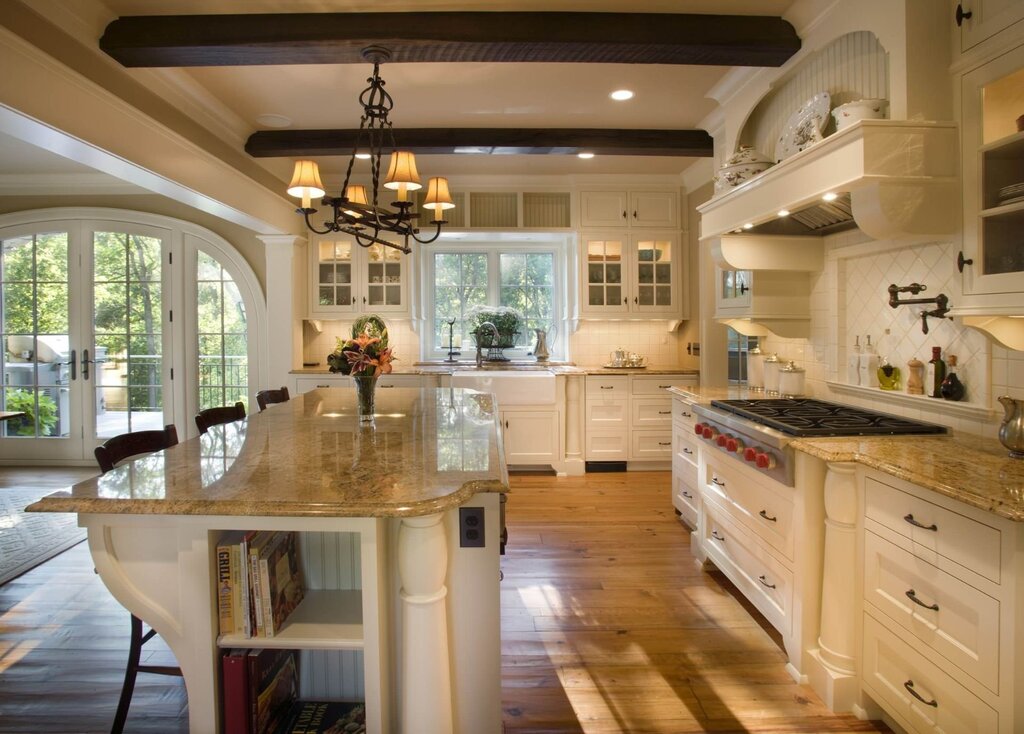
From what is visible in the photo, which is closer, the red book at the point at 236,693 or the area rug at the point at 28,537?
the red book at the point at 236,693

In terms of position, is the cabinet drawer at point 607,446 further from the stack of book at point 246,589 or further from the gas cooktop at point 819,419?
the stack of book at point 246,589

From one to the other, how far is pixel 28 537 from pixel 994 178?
504 centimetres

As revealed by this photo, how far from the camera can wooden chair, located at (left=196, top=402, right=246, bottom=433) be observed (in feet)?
8.47

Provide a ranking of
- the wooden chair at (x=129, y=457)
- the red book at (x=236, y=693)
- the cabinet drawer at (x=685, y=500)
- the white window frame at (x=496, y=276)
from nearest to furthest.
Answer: the red book at (x=236, y=693) → the wooden chair at (x=129, y=457) → the cabinet drawer at (x=685, y=500) → the white window frame at (x=496, y=276)

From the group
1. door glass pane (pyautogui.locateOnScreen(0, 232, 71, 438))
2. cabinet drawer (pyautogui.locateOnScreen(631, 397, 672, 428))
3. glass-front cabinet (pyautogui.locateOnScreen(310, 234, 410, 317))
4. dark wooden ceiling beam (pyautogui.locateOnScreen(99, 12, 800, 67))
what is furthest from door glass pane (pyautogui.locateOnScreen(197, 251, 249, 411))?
cabinet drawer (pyautogui.locateOnScreen(631, 397, 672, 428))

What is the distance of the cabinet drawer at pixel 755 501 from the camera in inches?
81.4

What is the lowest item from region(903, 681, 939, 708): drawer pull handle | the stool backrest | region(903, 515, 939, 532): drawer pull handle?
region(903, 681, 939, 708): drawer pull handle

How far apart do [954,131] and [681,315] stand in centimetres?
333

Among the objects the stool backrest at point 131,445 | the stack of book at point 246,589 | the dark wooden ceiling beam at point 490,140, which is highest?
the dark wooden ceiling beam at point 490,140

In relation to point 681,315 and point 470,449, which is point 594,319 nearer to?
point 681,315

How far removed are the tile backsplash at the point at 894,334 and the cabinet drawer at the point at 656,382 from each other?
5.56ft

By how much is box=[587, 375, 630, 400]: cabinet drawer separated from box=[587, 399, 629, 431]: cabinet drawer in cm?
7

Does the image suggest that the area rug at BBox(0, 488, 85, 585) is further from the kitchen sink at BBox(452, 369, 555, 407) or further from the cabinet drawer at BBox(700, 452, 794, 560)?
the cabinet drawer at BBox(700, 452, 794, 560)

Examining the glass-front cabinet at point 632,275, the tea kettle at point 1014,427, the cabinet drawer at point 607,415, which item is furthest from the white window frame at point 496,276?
the tea kettle at point 1014,427
